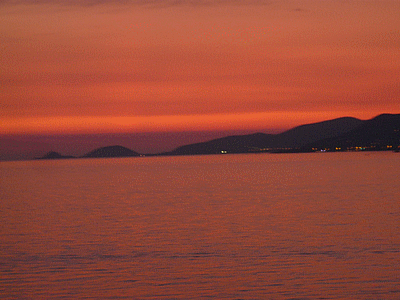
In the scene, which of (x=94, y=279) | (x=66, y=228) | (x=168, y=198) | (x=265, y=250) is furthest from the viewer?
(x=168, y=198)

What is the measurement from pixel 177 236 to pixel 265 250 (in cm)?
618

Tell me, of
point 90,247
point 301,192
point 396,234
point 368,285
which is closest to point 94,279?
point 90,247

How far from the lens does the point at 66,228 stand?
35406 mm

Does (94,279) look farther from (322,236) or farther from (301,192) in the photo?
(301,192)

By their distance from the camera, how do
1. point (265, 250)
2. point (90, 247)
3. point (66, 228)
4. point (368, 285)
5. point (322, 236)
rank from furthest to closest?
point (66, 228), point (322, 236), point (90, 247), point (265, 250), point (368, 285)

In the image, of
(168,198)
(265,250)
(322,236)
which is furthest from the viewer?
(168,198)

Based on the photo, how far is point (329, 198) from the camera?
5306 cm

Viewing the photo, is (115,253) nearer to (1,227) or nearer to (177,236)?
(177,236)

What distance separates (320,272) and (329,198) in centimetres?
3236

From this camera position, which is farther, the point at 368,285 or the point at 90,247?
the point at 90,247

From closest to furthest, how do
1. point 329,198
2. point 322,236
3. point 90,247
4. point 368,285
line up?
point 368,285 < point 90,247 < point 322,236 < point 329,198

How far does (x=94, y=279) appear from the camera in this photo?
21125 millimetres

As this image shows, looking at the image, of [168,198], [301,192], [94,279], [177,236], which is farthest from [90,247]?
[301,192]

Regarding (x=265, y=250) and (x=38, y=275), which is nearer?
(x=38, y=275)
